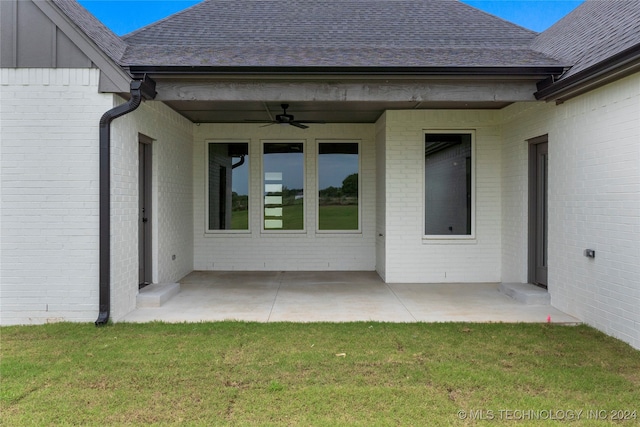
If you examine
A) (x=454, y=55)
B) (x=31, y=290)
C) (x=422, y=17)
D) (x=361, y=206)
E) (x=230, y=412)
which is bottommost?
(x=230, y=412)

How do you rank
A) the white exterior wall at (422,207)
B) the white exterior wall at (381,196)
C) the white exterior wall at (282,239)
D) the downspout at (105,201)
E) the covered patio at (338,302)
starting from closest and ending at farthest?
the downspout at (105,201), the covered patio at (338,302), the white exterior wall at (422,207), the white exterior wall at (381,196), the white exterior wall at (282,239)

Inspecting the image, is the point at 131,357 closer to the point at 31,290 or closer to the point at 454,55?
the point at 31,290

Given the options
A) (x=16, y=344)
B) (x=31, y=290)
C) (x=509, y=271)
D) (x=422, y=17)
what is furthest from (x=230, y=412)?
(x=422, y=17)

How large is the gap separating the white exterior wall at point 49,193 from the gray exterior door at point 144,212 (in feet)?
5.31

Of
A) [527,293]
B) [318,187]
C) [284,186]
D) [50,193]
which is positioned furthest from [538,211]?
[50,193]

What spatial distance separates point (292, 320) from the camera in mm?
5223

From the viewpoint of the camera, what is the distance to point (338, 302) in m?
6.19

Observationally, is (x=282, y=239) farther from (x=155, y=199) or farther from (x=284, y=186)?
(x=155, y=199)

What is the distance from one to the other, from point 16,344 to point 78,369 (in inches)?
44.4

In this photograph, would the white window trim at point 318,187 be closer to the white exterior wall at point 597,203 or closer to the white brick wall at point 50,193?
the white exterior wall at point 597,203

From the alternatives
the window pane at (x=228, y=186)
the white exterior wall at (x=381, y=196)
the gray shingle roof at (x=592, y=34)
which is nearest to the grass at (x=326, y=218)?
the window pane at (x=228, y=186)

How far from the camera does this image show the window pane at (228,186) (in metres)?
9.09

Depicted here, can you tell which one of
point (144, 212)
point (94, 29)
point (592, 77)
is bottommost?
point (144, 212)

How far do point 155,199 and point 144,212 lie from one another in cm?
27
